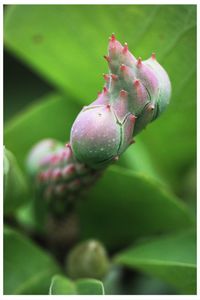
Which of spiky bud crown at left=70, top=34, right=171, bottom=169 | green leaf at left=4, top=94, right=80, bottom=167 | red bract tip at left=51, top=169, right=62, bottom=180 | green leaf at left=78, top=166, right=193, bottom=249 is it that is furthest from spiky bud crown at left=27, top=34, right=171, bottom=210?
green leaf at left=4, top=94, right=80, bottom=167

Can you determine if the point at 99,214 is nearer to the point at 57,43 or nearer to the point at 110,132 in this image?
the point at 57,43

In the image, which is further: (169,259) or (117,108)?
(169,259)

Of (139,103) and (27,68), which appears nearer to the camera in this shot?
(139,103)

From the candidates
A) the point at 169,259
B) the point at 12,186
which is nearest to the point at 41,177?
the point at 12,186

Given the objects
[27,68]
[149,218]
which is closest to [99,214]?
[149,218]

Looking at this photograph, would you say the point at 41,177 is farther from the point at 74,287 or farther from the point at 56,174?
the point at 74,287

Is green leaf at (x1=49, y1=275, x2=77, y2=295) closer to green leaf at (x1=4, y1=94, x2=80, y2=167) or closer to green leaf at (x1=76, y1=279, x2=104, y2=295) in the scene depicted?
green leaf at (x1=76, y1=279, x2=104, y2=295)
